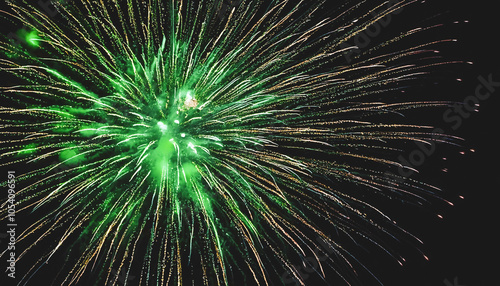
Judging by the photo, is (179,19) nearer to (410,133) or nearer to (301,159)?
(301,159)

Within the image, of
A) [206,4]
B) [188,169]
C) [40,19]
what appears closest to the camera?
[40,19]

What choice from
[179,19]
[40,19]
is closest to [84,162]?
[40,19]

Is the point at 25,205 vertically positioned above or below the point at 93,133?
below

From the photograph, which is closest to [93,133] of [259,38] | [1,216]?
[1,216]

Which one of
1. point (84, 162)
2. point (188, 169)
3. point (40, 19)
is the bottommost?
point (188, 169)

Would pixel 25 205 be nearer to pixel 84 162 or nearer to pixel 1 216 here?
pixel 1 216

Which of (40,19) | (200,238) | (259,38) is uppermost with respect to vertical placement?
(40,19)

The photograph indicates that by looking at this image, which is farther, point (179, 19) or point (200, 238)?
point (200, 238)

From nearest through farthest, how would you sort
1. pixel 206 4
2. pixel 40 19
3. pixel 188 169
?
pixel 40 19
pixel 206 4
pixel 188 169

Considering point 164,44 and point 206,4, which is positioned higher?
point 206,4
